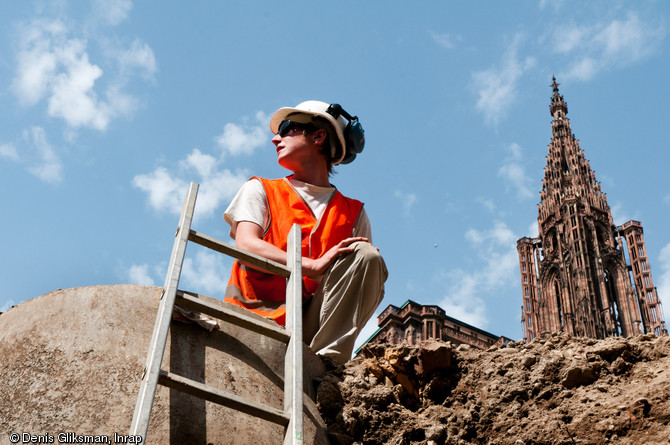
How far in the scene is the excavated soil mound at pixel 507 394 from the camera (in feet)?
10.4

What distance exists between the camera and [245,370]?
11.6 ft

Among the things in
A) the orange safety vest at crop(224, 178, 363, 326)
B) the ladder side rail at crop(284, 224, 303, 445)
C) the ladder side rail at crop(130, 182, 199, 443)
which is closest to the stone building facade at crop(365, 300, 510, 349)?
the orange safety vest at crop(224, 178, 363, 326)

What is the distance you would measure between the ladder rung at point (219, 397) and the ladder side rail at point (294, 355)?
57mm

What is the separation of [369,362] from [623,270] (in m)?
58.7

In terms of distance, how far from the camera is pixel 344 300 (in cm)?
425

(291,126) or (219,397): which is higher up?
(291,126)

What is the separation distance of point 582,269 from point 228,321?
58256 mm

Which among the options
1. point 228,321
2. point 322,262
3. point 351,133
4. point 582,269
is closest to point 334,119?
point 351,133

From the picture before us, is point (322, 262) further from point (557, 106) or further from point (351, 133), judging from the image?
point (557, 106)

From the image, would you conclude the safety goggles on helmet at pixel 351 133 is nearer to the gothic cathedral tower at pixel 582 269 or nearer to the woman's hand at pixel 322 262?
the woman's hand at pixel 322 262

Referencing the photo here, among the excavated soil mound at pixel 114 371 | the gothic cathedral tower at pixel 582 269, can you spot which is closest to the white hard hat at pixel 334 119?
the excavated soil mound at pixel 114 371

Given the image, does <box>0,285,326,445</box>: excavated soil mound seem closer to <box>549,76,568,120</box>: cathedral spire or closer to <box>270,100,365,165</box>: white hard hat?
<box>270,100,365,165</box>: white hard hat

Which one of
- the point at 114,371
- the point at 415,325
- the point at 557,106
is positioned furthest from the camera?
the point at 557,106

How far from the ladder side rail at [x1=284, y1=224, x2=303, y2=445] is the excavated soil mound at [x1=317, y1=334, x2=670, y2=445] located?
1.38ft
